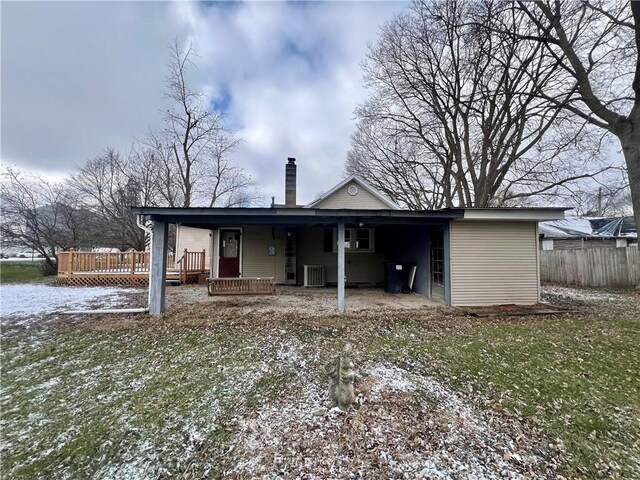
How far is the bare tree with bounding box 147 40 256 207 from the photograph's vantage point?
1734 centimetres

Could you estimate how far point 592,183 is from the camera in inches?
543

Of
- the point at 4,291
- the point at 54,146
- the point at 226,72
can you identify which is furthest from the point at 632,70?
the point at 54,146

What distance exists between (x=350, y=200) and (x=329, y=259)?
263cm

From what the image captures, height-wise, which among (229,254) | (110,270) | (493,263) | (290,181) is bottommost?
(110,270)

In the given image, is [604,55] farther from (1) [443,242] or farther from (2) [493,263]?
(1) [443,242]

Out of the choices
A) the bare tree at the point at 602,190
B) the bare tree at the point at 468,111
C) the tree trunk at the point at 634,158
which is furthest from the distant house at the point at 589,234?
the tree trunk at the point at 634,158

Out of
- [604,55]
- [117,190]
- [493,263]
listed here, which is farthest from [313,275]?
[117,190]

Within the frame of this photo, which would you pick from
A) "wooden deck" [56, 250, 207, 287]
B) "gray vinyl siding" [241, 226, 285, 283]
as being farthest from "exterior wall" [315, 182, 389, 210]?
"wooden deck" [56, 250, 207, 287]

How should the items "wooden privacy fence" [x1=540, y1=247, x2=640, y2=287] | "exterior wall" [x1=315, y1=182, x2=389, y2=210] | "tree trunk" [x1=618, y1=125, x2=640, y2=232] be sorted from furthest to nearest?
"exterior wall" [x1=315, y1=182, x2=389, y2=210]
"wooden privacy fence" [x1=540, y1=247, x2=640, y2=287]
"tree trunk" [x1=618, y1=125, x2=640, y2=232]

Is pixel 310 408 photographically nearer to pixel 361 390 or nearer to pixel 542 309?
pixel 361 390

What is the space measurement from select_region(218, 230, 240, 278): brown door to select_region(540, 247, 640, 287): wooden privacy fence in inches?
569

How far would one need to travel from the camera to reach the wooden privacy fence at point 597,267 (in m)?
10.9

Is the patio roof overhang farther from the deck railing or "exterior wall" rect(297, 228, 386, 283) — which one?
the deck railing

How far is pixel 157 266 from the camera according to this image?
6.69 m
